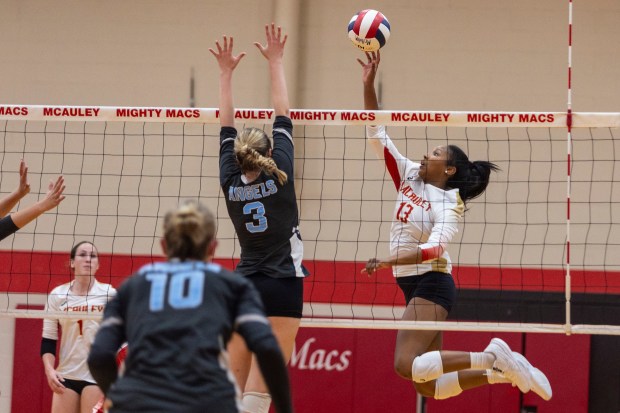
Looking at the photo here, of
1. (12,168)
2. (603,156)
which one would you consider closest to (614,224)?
(603,156)

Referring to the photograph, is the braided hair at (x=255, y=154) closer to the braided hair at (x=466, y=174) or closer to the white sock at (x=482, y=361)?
the braided hair at (x=466, y=174)

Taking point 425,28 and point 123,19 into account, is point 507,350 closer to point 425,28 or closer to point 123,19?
point 425,28

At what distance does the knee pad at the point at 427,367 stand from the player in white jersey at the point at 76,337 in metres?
2.61

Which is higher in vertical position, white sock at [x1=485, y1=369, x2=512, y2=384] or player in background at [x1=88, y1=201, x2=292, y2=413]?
player in background at [x1=88, y1=201, x2=292, y2=413]

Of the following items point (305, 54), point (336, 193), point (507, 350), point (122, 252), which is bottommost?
point (507, 350)

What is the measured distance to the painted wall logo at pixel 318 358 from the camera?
34.8ft

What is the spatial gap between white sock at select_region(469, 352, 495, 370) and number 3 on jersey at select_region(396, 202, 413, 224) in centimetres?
102

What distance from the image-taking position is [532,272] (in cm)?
1089

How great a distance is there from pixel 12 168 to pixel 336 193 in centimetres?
360

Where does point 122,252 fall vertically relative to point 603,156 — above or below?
below

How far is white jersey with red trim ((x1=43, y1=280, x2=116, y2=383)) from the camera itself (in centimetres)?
808

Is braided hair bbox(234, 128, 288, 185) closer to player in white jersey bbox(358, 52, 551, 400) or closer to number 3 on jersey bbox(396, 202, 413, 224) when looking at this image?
player in white jersey bbox(358, 52, 551, 400)

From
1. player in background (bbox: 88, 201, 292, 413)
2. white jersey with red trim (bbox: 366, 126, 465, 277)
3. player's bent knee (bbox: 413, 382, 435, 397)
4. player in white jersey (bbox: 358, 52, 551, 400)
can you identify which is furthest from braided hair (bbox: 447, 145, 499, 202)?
player in background (bbox: 88, 201, 292, 413)

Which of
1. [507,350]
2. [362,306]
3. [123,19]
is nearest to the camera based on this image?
[507,350]
